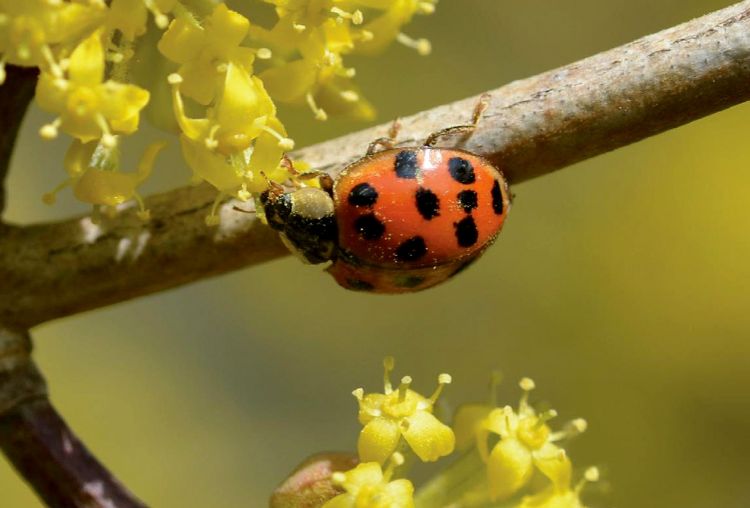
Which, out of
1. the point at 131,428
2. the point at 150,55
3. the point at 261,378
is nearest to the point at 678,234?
the point at 261,378

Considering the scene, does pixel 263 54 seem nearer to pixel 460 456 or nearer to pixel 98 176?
pixel 98 176

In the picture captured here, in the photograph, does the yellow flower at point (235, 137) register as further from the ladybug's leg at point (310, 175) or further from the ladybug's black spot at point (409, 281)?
the ladybug's black spot at point (409, 281)

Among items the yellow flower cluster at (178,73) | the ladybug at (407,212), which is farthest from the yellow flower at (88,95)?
the ladybug at (407,212)

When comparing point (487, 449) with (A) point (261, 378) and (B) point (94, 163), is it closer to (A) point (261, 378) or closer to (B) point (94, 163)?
(B) point (94, 163)

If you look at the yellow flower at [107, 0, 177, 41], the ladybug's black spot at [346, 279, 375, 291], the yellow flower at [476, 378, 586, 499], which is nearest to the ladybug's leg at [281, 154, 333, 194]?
the ladybug's black spot at [346, 279, 375, 291]

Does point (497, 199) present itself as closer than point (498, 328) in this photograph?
Yes

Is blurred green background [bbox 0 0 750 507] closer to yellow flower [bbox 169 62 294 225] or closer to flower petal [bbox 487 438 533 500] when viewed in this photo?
flower petal [bbox 487 438 533 500]

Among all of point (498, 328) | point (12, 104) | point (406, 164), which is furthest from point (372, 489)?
point (498, 328)
